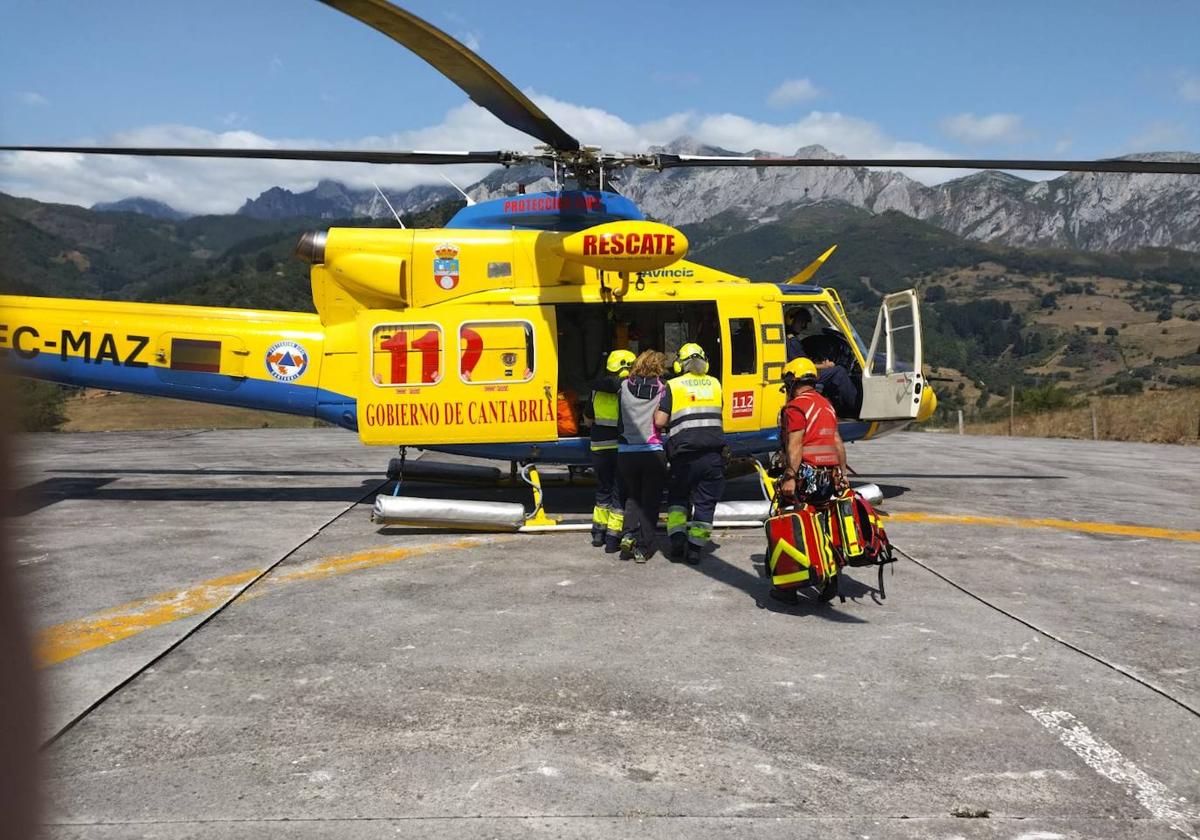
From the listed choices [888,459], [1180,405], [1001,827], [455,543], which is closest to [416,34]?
[455,543]

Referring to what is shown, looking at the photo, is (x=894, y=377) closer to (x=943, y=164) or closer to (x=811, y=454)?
(x=943, y=164)

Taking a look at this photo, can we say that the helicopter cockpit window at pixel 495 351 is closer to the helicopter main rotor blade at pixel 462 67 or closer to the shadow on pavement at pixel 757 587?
the helicopter main rotor blade at pixel 462 67

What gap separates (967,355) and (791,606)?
121m

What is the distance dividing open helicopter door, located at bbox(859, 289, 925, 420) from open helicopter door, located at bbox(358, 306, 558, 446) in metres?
3.51

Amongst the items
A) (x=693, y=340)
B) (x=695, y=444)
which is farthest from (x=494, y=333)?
(x=695, y=444)

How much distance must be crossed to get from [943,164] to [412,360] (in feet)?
17.1

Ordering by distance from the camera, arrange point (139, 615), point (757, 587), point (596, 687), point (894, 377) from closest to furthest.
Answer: point (596, 687), point (139, 615), point (757, 587), point (894, 377)

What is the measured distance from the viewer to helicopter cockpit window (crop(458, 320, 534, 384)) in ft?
28.8

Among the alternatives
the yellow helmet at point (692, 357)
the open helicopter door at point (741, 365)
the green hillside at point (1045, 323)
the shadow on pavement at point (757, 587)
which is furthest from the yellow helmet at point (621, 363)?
the green hillside at point (1045, 323)

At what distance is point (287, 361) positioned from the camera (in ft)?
30.6

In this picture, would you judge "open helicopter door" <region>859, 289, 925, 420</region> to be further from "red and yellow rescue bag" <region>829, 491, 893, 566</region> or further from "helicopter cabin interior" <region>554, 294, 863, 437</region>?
"red and yellow rescue bag" <region>829, 491, 893, 566</region>

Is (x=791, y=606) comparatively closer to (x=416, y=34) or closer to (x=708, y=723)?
(x=708, y=723)

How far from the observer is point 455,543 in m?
8.09

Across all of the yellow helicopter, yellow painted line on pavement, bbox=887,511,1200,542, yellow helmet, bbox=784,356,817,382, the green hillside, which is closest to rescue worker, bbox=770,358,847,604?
yellow helmet, bbox=784,356,817,382
